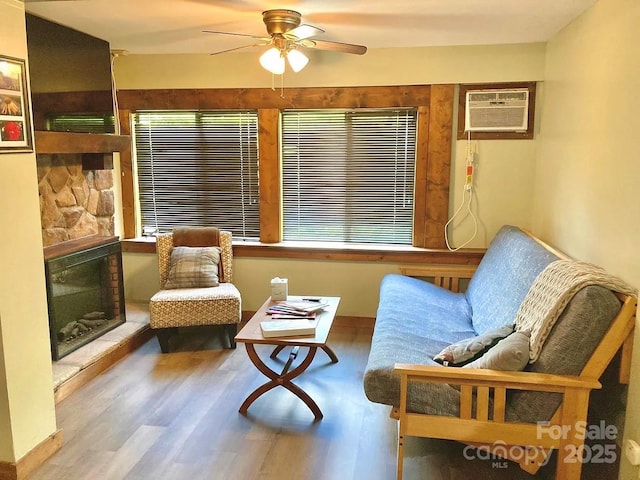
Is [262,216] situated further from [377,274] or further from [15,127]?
[15,127]

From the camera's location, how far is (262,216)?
4453 mm

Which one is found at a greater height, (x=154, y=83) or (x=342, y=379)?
(x=154, y=83)

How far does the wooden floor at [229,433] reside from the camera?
244cm

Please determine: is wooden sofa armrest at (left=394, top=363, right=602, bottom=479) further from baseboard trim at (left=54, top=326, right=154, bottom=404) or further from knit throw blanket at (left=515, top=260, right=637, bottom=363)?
baseboard trim at (left=54, top=326, right=154, bottom=404)

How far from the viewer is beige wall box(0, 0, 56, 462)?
2271mm

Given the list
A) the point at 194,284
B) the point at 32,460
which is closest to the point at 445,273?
the point at 194,284

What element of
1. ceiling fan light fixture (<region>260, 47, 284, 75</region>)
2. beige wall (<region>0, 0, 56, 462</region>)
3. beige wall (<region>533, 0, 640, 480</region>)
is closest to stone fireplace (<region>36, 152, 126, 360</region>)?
beige wall (<region>0, 0, 56, 462</region>)

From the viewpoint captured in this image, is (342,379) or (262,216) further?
(262,216)

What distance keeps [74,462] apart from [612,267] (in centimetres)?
267

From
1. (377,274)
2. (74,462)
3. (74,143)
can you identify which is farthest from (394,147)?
(74,462)

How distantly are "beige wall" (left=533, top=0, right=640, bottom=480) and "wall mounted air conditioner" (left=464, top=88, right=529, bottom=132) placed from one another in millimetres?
189

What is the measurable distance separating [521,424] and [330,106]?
280cm

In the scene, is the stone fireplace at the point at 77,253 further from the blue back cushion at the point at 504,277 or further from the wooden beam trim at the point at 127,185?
the blue back cushion at the point at 504,277

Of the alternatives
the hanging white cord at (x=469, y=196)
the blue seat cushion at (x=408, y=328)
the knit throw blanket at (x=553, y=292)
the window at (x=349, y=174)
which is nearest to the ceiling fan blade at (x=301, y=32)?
the window at (x=349, y=174)
